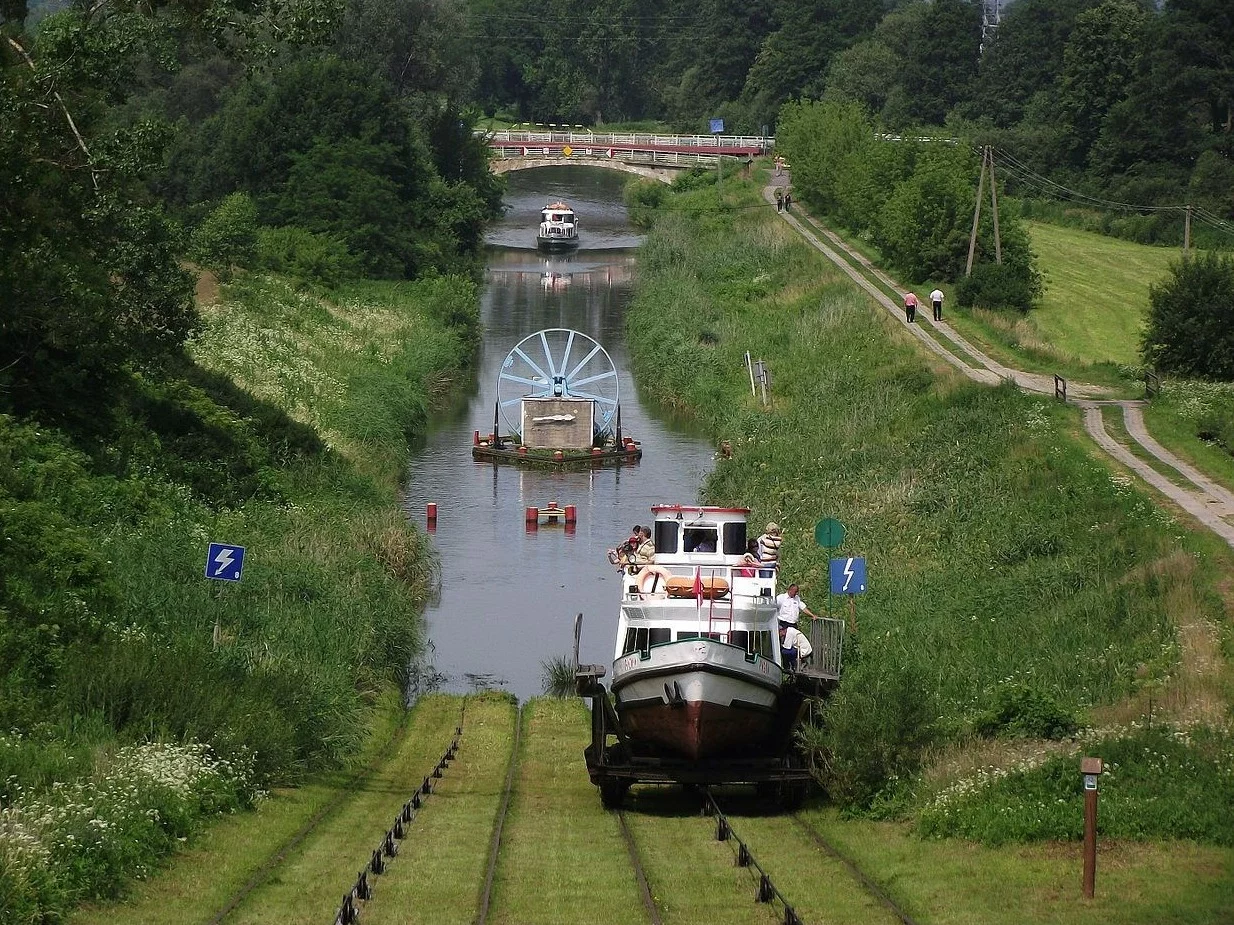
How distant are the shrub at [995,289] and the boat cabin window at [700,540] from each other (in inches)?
1977

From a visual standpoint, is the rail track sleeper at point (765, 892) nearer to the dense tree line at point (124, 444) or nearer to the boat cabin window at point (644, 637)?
the boat cabin window at point (644, 637)

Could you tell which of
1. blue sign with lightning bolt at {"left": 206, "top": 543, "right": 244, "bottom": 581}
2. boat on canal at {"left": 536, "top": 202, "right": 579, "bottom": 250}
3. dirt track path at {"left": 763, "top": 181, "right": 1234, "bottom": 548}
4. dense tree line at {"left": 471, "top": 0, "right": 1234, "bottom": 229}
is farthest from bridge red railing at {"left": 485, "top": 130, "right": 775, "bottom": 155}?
blue sign with lightning bolt at {"left": 206, "top": 543, "right": 244, "bottom": 581}

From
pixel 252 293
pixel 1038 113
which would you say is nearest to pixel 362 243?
pixel 252 293

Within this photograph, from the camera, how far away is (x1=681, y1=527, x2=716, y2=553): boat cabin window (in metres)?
30.3

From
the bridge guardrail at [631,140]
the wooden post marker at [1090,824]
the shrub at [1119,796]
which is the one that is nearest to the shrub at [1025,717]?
the shrub at [1119,796]

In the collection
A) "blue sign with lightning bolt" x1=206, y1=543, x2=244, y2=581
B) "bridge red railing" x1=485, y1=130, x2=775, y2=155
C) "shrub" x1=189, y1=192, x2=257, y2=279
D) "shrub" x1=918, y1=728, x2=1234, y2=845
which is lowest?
"shrub" x1=918, y1=728, x2=1234, y2=845

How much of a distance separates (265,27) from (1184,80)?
9406cm

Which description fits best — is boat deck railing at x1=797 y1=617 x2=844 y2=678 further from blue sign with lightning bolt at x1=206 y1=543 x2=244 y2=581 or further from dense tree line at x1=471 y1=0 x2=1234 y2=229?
dense tree line at x1=471 y1=0 x2=1234 y2=229

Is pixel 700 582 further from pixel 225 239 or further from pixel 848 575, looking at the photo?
pixel 225 239

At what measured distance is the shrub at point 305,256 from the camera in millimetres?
79812

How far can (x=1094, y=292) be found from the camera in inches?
3361

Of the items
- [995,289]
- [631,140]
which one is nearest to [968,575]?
[995,289]

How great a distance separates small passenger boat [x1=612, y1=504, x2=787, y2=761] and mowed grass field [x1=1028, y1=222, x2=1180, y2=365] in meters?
39.9

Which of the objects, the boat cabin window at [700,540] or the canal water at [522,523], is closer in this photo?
the boat cabin window at [700,540]
